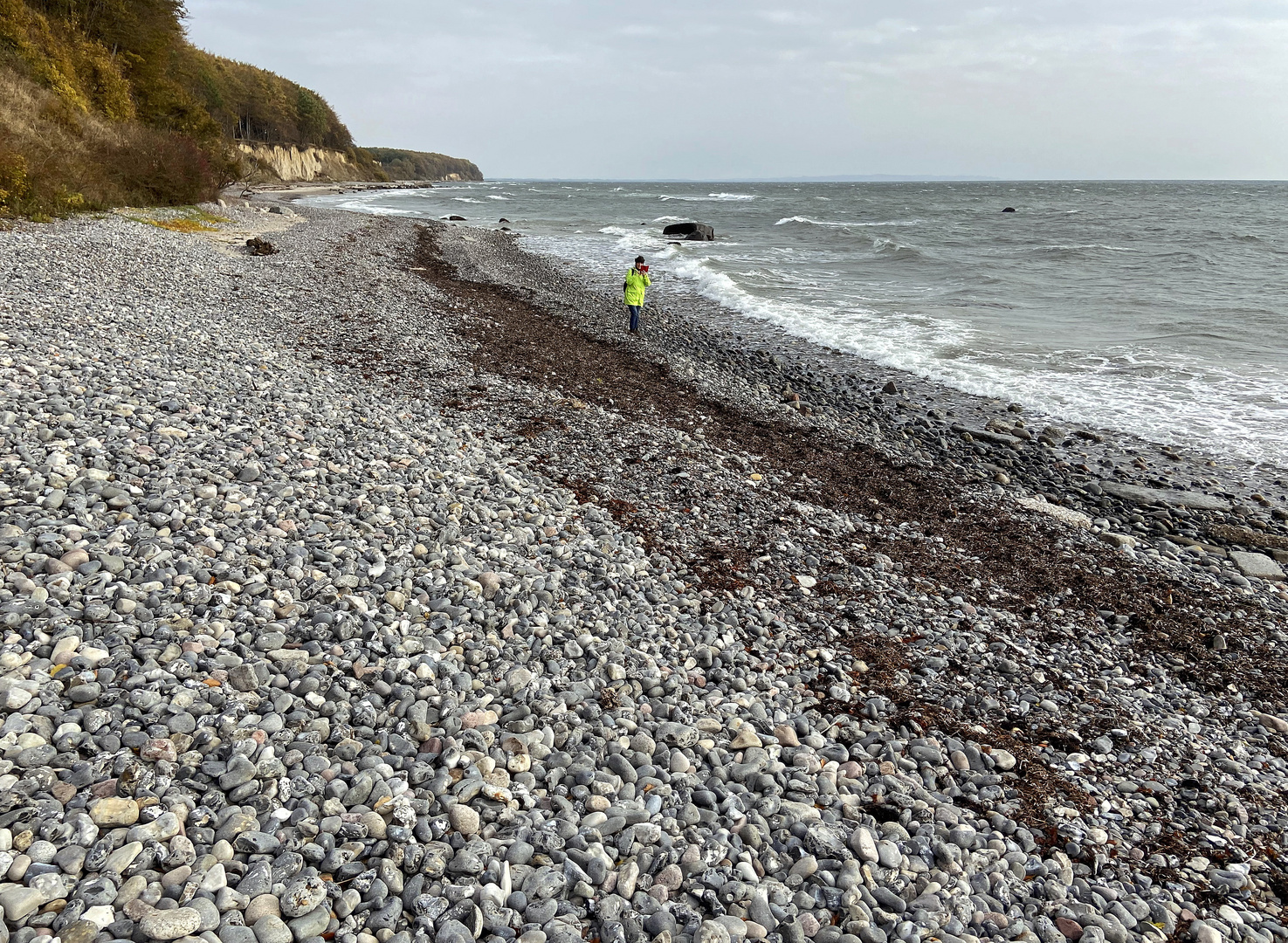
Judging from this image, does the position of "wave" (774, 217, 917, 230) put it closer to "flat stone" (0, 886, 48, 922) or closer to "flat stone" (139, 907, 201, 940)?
"flat stone" (139, 907, 201, 940)

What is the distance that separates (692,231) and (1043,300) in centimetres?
3183

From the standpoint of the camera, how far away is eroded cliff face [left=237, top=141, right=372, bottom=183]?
91.5 m

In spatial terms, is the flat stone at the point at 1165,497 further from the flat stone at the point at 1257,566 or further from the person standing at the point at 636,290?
the person standing at the point at 636,290

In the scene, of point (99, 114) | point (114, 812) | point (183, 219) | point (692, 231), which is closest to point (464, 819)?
point (114, 812)

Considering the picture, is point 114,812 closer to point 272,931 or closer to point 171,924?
point 171,924

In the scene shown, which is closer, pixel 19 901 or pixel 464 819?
pixel 19 901

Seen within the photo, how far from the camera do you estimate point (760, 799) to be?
15.7 feet

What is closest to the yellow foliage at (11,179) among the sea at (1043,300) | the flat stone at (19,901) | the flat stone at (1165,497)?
the sea at (1043,300)

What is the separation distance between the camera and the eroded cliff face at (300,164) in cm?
9153

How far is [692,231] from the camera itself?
55344 millimetres

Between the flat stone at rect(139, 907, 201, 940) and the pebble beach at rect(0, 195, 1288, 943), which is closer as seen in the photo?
the flat stone at rect(139, 907, 201, 940)

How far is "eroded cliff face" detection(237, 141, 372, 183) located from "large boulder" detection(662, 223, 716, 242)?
53667 millimetres

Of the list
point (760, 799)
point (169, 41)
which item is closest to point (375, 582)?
point (760, 799)

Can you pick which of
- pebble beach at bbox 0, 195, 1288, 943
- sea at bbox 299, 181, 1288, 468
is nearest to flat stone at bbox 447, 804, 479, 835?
pebble beach at bbox 0, 195, 1288, 943
